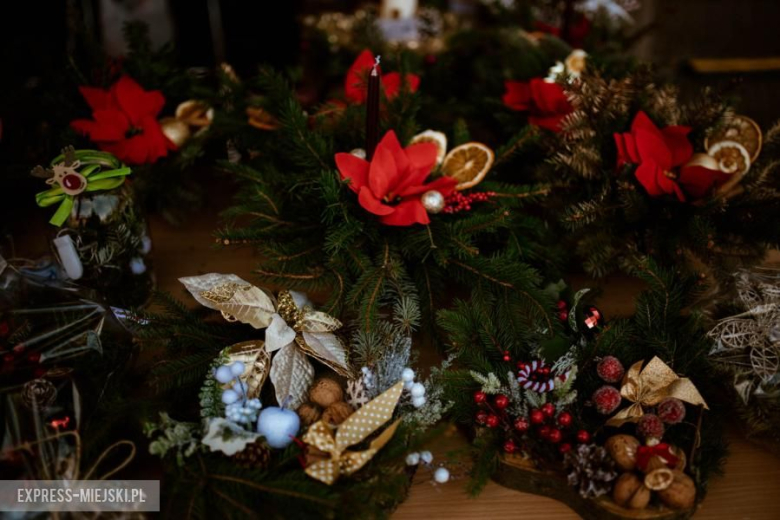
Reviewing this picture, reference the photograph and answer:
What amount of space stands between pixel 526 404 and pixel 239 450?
34 centimetres

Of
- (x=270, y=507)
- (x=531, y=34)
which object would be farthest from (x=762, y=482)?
(x=531, y=34)

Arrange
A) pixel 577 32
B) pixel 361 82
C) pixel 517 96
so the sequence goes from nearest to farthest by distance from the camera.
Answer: pixel 361 82
pixel 517 96
pixel 577 32

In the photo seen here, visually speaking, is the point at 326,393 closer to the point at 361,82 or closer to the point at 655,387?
the point at 655,387

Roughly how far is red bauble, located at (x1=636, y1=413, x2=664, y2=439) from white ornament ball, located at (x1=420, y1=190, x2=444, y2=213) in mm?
388

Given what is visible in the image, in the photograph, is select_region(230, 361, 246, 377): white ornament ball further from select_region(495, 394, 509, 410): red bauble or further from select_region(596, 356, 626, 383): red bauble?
select_region(596, 356, 626, 383): red bauble

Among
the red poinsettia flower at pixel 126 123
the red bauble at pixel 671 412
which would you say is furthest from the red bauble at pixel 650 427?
the red poinsettia flower at pixel 126 123

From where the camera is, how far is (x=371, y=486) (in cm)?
63

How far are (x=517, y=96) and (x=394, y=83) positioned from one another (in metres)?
0.25

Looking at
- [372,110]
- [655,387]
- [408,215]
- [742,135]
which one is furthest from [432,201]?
[742,135]

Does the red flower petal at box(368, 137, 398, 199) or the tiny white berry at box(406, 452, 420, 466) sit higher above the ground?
the red flower petal at box(368, 137, 398, 199)

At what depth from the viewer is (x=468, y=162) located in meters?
0.98

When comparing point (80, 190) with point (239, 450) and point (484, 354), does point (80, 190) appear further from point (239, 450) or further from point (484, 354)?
point (484, 354)

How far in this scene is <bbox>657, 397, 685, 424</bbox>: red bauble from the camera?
70cm

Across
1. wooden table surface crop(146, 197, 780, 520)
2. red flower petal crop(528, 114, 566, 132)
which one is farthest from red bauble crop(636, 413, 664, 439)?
red flower petal crop(528, 114, 566, 132)
